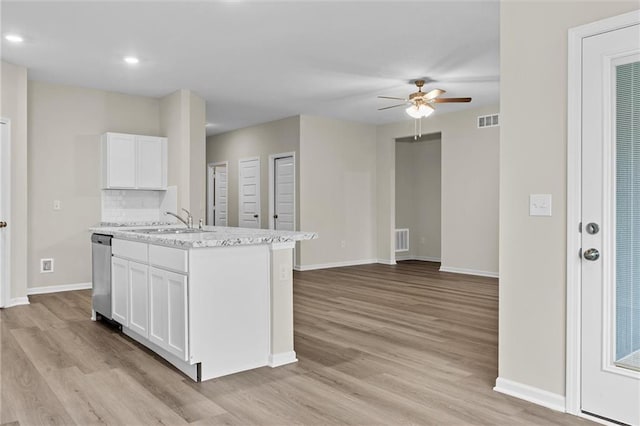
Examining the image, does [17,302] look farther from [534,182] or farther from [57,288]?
[534,182]

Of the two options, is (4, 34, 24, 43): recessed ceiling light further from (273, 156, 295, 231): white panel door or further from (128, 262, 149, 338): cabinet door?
(273, 156, 295, 231): white panel door

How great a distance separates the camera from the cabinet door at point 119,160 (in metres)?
6.17

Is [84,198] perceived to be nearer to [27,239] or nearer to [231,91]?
[27,239]

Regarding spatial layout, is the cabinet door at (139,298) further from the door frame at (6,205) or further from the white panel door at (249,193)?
the white panel door at (249,193)

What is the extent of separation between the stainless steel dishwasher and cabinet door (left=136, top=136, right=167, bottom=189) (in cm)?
196

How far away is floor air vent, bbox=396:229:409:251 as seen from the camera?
31.9 feet

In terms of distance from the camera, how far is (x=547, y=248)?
257 cm

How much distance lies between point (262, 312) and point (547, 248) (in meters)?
1.82

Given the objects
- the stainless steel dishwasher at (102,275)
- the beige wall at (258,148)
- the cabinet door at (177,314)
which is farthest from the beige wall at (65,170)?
the cabinet door at (177,314)

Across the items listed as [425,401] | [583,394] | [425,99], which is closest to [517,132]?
[583,394]

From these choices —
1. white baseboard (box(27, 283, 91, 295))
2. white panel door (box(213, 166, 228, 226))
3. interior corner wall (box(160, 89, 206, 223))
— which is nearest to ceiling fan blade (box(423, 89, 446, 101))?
interior corner wall (box(160, 89, 206, 223))

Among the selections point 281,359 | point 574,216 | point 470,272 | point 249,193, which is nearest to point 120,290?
point 281,359

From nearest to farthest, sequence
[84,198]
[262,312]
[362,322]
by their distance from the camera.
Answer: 1. [262,312]
2. [362,322]
3. [84,198]

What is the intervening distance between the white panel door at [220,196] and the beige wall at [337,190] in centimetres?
252
